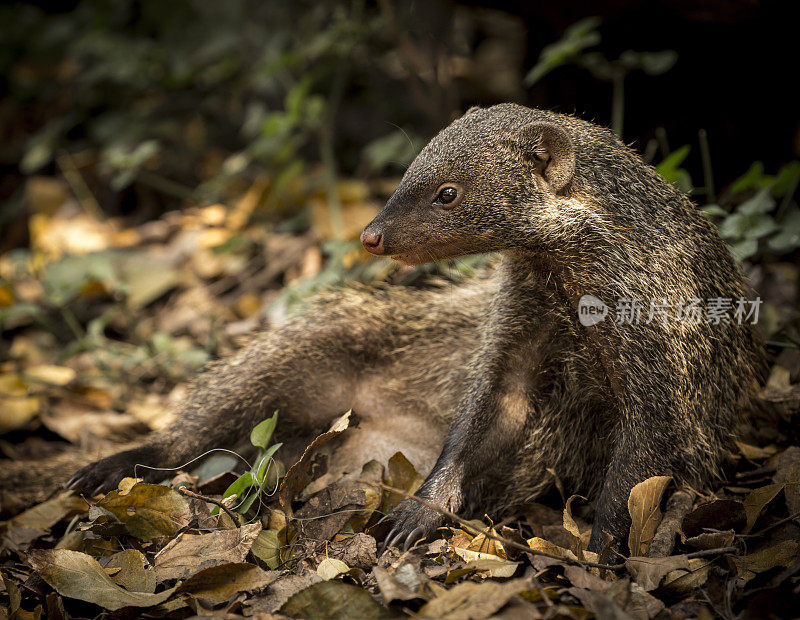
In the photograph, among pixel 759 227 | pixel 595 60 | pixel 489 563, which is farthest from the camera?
pixel 595 60

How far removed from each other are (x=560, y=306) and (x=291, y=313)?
1.63m

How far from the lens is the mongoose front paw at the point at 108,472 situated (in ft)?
10.5

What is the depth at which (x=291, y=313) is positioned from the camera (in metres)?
3.90

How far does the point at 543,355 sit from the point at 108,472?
6.71 feet

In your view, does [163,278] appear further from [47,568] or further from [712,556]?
[712,556]

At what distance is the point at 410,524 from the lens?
2693 mm

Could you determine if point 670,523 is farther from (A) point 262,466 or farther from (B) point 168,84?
(B) point 168,84

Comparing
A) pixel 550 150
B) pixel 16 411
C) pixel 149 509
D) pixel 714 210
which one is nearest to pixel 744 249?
pixel 714 210

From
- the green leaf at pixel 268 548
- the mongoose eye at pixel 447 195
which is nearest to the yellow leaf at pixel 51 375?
the green leaf at pixel 268 548

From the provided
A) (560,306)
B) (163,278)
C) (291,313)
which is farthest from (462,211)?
(163,278)

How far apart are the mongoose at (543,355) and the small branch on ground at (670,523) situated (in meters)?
0.10

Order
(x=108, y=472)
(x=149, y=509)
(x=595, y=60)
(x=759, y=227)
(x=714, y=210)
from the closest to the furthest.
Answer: (x=149, y=509), (x=108, y=472), (x=759, y=227), (x=714, y=210), (x=595, y=60)

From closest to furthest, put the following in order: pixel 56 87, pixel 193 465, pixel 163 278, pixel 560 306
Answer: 1. pixel 560 306
2. pixel 193 465
3. pixel 163 278
4. pixel 56 87

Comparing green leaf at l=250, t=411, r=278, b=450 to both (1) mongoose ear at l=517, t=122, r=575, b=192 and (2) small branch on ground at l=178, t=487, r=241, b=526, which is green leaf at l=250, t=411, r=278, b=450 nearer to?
(2) small branch on ground at l=178, t=487, r=241, b=526
